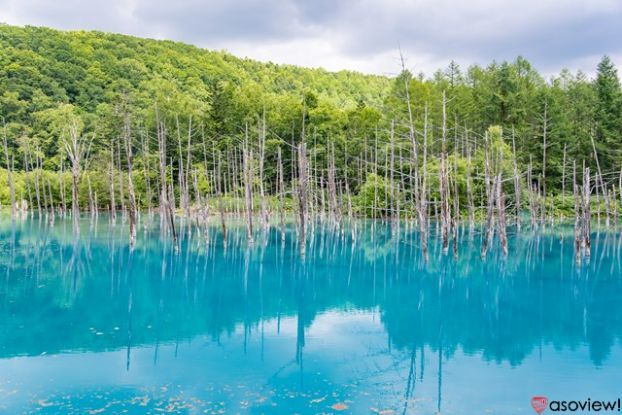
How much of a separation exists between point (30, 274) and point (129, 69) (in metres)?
66.7

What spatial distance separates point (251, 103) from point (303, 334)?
177 feet

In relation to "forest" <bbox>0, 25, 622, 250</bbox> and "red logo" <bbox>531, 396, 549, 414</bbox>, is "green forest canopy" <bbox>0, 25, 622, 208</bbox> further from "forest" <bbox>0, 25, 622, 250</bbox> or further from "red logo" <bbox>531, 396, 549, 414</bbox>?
"red logo" <bbox>531, 396, 549, 414</bbox>

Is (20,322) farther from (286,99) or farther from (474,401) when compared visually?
(286,99)

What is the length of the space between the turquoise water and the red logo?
168 mm

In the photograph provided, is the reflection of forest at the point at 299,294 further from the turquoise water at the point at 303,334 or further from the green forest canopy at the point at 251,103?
the green forest canopy at the point at 251,103

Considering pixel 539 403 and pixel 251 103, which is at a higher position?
pixel 251 103

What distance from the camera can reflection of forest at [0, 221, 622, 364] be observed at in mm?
12727

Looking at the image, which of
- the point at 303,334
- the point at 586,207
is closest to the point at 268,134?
the point at 586,207

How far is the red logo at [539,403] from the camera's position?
8.58 meters

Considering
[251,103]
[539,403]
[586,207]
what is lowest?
[539,403]

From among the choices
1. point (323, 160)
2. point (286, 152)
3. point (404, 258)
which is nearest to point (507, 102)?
point (323, 160)

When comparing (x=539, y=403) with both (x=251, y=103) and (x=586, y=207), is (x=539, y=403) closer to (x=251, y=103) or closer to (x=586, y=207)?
(x=586, y=207)

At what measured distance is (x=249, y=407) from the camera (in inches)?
333

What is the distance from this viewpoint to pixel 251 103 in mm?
64375
